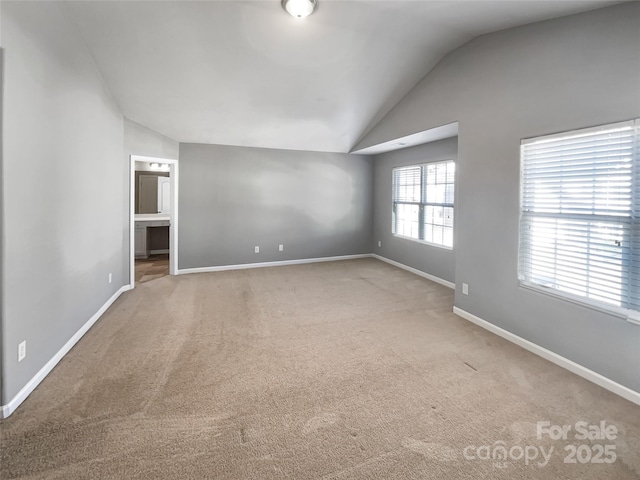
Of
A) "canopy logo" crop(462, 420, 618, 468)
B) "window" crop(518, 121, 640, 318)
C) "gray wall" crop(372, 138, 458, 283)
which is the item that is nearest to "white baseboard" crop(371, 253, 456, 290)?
"gray wall" crop(372, 138, 458, 283)

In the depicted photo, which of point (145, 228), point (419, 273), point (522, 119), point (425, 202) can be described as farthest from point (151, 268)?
point (522, 119)

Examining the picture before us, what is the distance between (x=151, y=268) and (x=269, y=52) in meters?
4.45

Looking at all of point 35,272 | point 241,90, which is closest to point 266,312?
point 35,272

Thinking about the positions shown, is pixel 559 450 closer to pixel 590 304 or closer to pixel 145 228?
pixel 590 304

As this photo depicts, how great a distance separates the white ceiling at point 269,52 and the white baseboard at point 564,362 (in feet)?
8.83

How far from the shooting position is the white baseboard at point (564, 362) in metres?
2.09

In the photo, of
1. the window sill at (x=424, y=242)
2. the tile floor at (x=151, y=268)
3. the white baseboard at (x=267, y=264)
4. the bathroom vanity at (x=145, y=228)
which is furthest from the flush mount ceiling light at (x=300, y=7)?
the bathroom vanity at (x=145, y=228)

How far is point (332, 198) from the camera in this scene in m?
6.38

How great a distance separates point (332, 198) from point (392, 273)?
2.06 m

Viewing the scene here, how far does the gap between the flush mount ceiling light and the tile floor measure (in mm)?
4326

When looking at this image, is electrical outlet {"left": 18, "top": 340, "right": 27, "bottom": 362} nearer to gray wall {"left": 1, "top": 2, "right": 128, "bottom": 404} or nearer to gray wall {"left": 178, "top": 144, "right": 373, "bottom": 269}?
gray wall {"left": 1, "top": 2, "right": 128, "bottom": 404}

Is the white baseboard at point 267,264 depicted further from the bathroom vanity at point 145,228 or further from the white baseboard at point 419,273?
the bathroom vanity at point 145,228

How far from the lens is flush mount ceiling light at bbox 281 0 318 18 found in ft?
8.04

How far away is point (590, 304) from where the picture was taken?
7.61ft
